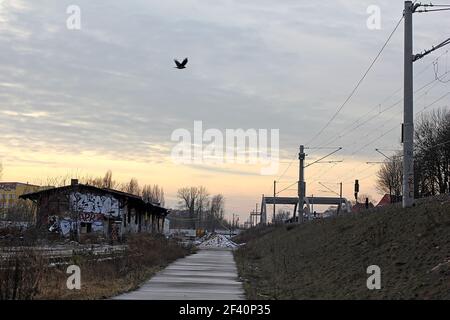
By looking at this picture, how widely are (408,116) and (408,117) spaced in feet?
0.14

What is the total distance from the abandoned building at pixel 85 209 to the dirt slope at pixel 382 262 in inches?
1320

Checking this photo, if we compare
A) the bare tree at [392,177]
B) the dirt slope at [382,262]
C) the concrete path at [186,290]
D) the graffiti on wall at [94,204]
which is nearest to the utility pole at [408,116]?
the dirt slope at [382,262]

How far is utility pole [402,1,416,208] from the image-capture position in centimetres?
2341

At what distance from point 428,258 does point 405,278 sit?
96 centimetres

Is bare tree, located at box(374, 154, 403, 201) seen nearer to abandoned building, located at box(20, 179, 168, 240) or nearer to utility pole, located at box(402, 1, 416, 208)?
abandoned building, located at box(20, 179, 168, 240)

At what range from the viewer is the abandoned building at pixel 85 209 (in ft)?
185

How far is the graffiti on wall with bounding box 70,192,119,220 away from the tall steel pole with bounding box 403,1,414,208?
40.6 m

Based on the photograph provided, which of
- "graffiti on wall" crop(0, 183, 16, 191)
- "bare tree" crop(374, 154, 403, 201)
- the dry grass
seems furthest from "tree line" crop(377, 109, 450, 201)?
"graffiti on wall" crop(0, 183, 16, 191)

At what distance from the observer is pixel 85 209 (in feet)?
194

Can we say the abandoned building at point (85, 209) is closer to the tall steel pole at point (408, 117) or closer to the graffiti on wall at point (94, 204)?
the graffiti on wall at point (94, 204)
